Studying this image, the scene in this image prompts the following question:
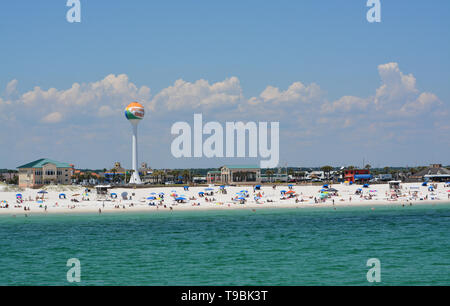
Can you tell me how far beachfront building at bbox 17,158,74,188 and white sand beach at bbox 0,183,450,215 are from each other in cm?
4175

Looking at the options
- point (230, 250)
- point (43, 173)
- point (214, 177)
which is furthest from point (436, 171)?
point (230, 250)

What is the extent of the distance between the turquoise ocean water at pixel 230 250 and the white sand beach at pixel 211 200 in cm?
1745

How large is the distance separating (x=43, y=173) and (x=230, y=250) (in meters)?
122

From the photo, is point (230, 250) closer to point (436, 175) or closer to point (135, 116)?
point (135, 116)

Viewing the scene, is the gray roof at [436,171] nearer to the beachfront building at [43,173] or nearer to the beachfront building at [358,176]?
the beachfront building at [358,176]

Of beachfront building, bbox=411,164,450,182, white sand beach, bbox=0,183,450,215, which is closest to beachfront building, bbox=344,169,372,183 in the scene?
beachfront building, bbox=411,164,450,182

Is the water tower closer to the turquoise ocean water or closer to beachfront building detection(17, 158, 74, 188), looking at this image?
beachfront building detection(17, 158, 74, 188)

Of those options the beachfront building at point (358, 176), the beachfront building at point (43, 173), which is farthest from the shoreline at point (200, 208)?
the beachfront building at point (43, 173)

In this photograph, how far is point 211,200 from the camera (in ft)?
297

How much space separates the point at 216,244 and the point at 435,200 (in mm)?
63321

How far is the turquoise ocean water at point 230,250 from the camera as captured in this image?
29422mm

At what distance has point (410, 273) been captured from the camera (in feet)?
97.9
